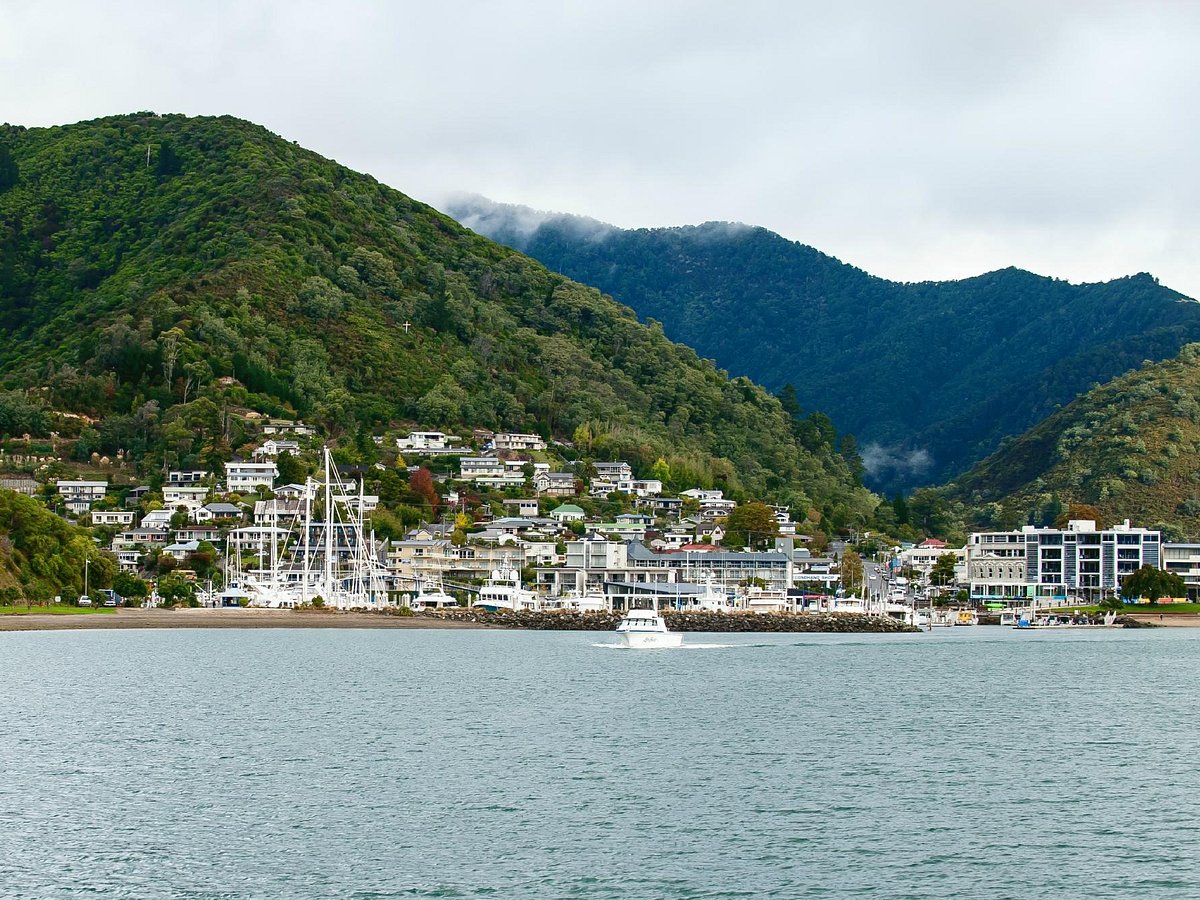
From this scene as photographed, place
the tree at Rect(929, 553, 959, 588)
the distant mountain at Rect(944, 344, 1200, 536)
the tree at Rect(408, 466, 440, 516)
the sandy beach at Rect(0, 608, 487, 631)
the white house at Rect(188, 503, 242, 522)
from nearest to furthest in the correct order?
the sandy beach at Rect(0, 608, 487, 631) → the white house at Rect(188, 503, 242, 522) → the tree at Rect(408, 466, 440, 516) → the tree at Rect(929, 553, 959, 588) → the distant mountain at Rect(944, 344, 1200, 536)

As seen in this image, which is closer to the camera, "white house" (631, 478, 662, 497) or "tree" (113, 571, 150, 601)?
"tree" (113, 571, 150, 601)

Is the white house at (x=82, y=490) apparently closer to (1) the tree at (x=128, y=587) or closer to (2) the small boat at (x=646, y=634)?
(1) the tree at (x=128, y=587)

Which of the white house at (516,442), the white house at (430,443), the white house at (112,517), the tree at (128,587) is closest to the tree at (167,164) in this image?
the white house at (516,442)

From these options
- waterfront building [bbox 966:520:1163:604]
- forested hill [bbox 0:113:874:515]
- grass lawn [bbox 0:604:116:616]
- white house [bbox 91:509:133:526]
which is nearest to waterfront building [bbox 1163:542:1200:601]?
waterfront building [bbox 966:520:1163:604]

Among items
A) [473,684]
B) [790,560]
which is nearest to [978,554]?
[790,560]

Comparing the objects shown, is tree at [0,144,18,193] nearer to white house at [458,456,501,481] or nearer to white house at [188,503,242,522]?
white house at [458,456,501,481]

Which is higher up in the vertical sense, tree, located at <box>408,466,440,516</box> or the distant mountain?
the distant mountain

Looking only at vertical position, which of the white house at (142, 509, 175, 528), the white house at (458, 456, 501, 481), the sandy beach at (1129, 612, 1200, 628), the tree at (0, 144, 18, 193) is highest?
the tree at (0, 144, 18, 193)
